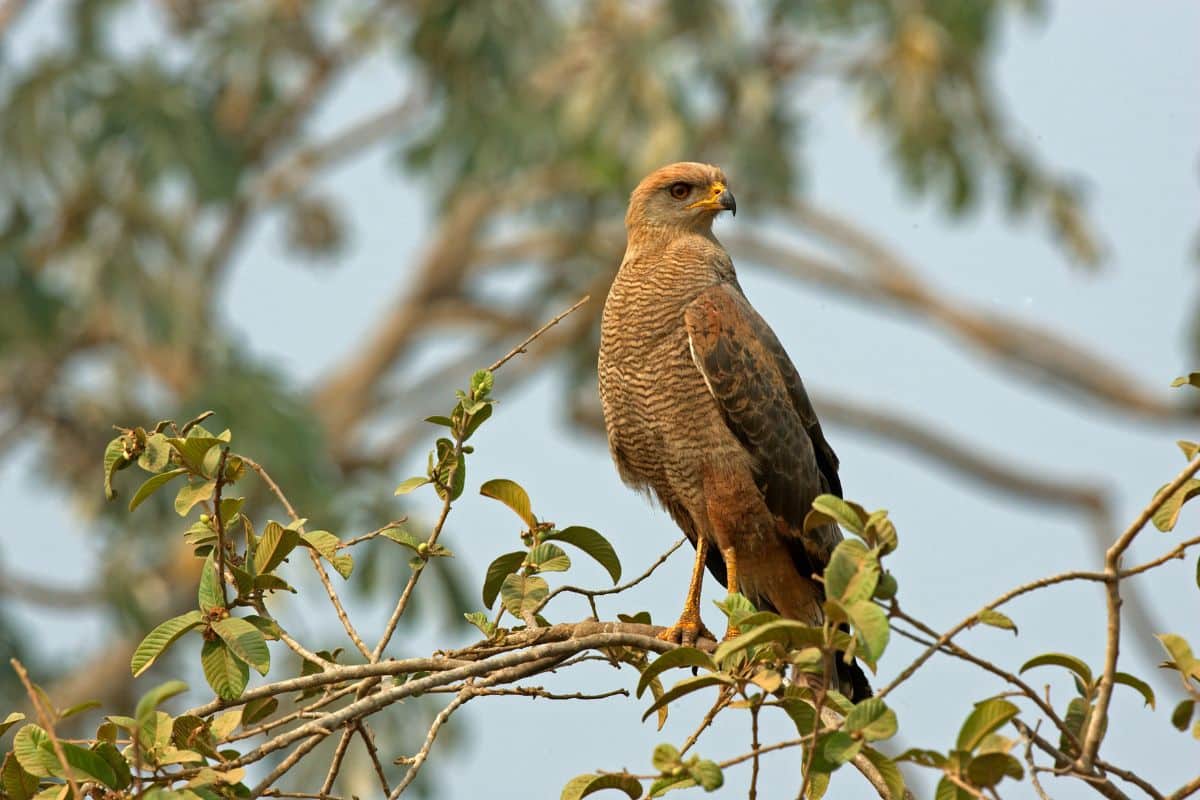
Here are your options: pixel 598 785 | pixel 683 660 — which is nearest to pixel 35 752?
pixel 598 785

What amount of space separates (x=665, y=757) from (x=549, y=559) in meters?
0.81

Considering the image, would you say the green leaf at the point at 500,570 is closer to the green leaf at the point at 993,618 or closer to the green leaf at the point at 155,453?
the green leaf at the point at 155,453

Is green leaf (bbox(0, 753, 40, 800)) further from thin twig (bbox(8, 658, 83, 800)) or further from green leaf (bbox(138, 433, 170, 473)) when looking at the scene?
green leaf (bbox(138, 433, 170, 473))

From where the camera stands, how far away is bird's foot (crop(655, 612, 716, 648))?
4.42 m

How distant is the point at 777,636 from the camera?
2.76 meters

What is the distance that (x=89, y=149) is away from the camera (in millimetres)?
13305

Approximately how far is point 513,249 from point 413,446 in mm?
2338

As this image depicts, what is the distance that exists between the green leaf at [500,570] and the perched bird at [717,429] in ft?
3.65

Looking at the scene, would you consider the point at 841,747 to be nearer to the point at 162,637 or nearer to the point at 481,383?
the point at 481,383

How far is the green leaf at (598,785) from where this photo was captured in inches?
114

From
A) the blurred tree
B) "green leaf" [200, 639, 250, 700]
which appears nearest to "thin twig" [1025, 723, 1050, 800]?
"green leaf" [200, 639, 250, 700]

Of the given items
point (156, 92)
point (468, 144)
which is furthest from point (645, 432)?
point (156, 92)

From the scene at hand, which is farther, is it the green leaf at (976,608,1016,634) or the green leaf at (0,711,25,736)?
the green leaf at (0,711,25,736)

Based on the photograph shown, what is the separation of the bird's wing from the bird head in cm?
43
